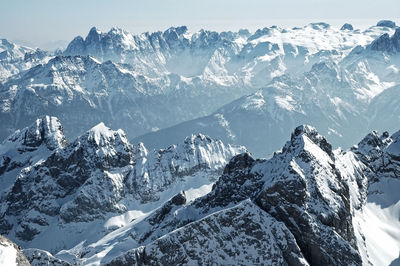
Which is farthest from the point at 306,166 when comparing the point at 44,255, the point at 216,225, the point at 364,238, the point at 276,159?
the point at 44,255

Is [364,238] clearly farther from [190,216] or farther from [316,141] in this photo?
[190,216]

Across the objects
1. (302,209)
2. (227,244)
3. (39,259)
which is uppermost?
(39,259)

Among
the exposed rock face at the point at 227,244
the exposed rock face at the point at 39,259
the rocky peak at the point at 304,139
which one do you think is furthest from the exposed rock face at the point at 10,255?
the rocky peak at the point at 304,139

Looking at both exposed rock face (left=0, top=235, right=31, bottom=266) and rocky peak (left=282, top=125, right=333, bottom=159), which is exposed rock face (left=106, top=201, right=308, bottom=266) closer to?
rocky peak (left=282, top=125, right=333, bottom=159)

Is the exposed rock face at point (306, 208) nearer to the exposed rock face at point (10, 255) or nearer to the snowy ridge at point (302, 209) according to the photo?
the snowy ridge at point (302, 209)

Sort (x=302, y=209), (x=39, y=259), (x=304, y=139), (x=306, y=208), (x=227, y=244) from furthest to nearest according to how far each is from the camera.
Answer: (x=304, y=139)
(x=39, y=259)
(x=306, y=208)
(x=302, y=209)
(x=227, y=244)

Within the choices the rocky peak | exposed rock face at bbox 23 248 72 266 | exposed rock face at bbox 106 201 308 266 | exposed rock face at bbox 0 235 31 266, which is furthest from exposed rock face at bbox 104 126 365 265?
exposed rock face at bbox 0 235 31 266

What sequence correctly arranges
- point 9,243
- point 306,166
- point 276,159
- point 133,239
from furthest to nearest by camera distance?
point 133,239 < point 276,159 < point 306,166 < point 9,243

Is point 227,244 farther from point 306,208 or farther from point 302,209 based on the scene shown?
point 306,208

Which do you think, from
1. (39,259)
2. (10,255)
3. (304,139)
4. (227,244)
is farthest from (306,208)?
(39,259)
